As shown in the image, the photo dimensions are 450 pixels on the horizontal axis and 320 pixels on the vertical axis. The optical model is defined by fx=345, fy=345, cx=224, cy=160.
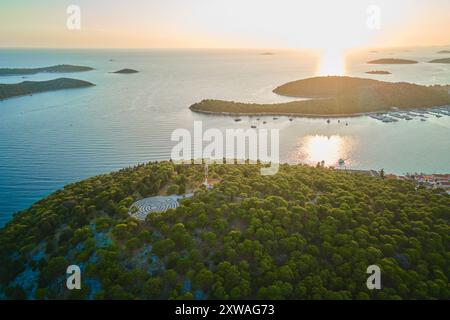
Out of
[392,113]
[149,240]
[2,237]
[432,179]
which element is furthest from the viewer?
[392,113]

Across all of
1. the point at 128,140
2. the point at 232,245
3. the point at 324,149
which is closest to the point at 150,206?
the point at 232,245

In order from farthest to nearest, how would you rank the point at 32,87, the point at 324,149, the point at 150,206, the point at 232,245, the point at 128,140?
the point at 32,87 → the point at 128,140 → the point at 324,149 → the point at 150,206 → the point at 232,245

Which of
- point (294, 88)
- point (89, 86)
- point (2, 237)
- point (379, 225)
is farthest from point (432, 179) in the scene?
point (89, 86)

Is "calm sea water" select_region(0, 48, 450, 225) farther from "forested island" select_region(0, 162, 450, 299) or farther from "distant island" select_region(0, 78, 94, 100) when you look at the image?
"forested island" select_region(0, 162, 450, 299)

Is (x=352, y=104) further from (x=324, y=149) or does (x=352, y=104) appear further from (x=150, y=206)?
(x=150, y=206)

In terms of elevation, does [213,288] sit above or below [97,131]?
below

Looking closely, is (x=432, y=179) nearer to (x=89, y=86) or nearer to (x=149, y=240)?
(x=149, y=240)

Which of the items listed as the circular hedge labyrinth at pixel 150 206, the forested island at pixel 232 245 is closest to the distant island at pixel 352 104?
the forested island at pixel 232 245
